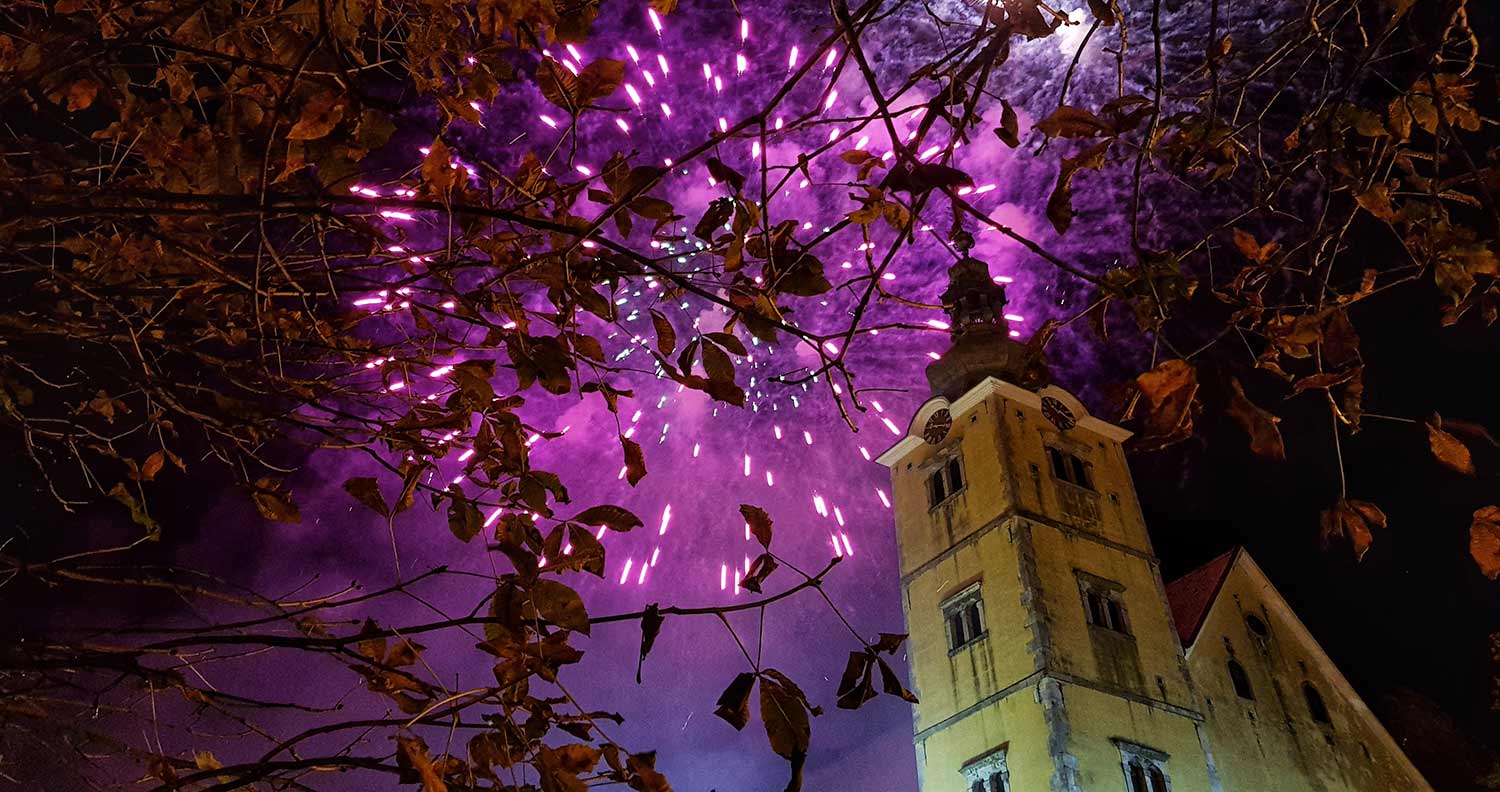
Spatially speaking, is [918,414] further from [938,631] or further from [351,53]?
[351,53]

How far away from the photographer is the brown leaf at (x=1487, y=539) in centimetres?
329

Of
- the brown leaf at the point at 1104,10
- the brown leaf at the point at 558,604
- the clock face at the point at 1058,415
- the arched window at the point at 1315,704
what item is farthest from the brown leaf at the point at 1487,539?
the arched window at the point at 1315,704

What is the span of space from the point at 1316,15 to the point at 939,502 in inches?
861

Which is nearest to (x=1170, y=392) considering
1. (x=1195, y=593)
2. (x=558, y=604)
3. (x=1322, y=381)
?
(x=1322, y=381)

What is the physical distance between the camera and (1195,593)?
24.3 metres

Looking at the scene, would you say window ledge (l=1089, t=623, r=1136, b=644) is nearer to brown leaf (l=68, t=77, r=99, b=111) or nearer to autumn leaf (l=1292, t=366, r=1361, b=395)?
autumn leaf (l=1292, t=366, r=1361, b=395)

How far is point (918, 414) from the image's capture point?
26.3 m

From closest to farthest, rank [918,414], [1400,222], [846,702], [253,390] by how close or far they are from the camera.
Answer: [846,702] → [1400,222] → [253,390] → [918,414]

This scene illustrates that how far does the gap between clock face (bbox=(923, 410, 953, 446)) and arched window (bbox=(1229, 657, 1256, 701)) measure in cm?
931

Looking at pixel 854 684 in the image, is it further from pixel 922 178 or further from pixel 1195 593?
pixel 1195 593

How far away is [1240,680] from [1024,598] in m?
7.07

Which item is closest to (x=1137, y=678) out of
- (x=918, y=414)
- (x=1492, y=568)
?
(x=918, y=414)

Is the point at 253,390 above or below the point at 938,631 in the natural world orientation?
below

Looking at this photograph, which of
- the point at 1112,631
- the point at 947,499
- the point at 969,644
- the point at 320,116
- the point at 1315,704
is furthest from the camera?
the point at 947,499
